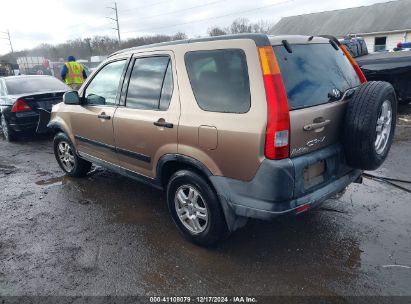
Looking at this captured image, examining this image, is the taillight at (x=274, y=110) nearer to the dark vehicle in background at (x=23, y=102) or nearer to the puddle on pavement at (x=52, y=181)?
the puddle on pavement at (x=52, y=181)

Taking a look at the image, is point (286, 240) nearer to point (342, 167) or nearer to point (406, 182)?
point (342, 167)

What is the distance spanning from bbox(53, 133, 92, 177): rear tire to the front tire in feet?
7.74

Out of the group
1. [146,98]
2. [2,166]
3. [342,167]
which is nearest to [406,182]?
[342,167]

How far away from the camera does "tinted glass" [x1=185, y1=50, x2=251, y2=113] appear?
2566mm

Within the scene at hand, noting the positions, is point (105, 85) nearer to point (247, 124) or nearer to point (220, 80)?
point (220, 80)

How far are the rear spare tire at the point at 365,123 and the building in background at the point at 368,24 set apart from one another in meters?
28.6

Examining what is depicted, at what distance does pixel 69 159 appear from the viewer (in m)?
5.21

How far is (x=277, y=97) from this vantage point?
2410mm

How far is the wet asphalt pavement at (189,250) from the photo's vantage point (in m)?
2.67

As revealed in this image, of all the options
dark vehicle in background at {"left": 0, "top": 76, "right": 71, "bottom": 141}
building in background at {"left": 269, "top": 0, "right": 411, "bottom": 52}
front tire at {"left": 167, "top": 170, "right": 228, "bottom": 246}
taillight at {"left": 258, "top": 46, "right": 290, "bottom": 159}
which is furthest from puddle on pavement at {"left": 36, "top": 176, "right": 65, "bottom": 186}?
building in background at {"left": 269, "top": 0, "right": 411, "bottom": 52}

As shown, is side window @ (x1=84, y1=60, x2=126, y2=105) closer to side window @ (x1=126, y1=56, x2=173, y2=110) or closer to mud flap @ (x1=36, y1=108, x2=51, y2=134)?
side window @ (x1=126, y1=56, x2=173, y2=110)

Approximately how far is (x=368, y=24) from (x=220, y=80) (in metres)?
33.1

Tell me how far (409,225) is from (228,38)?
264 cm

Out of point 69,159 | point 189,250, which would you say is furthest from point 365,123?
point 69,159
